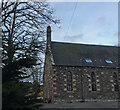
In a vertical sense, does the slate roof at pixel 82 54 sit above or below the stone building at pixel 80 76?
above

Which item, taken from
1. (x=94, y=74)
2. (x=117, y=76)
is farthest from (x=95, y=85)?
(x=117, y=76)

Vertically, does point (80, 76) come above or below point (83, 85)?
above

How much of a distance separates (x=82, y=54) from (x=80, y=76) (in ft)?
14.5

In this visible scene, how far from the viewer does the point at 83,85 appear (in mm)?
19922

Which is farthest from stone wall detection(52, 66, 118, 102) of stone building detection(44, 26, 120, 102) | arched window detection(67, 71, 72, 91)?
arched window detection(67, 71, 72, 91)

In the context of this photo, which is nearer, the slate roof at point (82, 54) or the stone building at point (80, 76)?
the stone building at point (80, 76)

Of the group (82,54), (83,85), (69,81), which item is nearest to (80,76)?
(83,85)

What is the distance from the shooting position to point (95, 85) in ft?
68.1

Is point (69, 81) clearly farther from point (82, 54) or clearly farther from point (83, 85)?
point (82, 54)

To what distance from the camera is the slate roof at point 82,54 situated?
69.0 ft

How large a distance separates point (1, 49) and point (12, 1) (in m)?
6.94

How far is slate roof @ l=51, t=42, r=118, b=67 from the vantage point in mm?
21028

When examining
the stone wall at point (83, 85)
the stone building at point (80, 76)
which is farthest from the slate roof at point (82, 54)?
the stone wall at point (83, 85)

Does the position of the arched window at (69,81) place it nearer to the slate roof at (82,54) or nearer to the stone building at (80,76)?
the stone building at (80,76)
